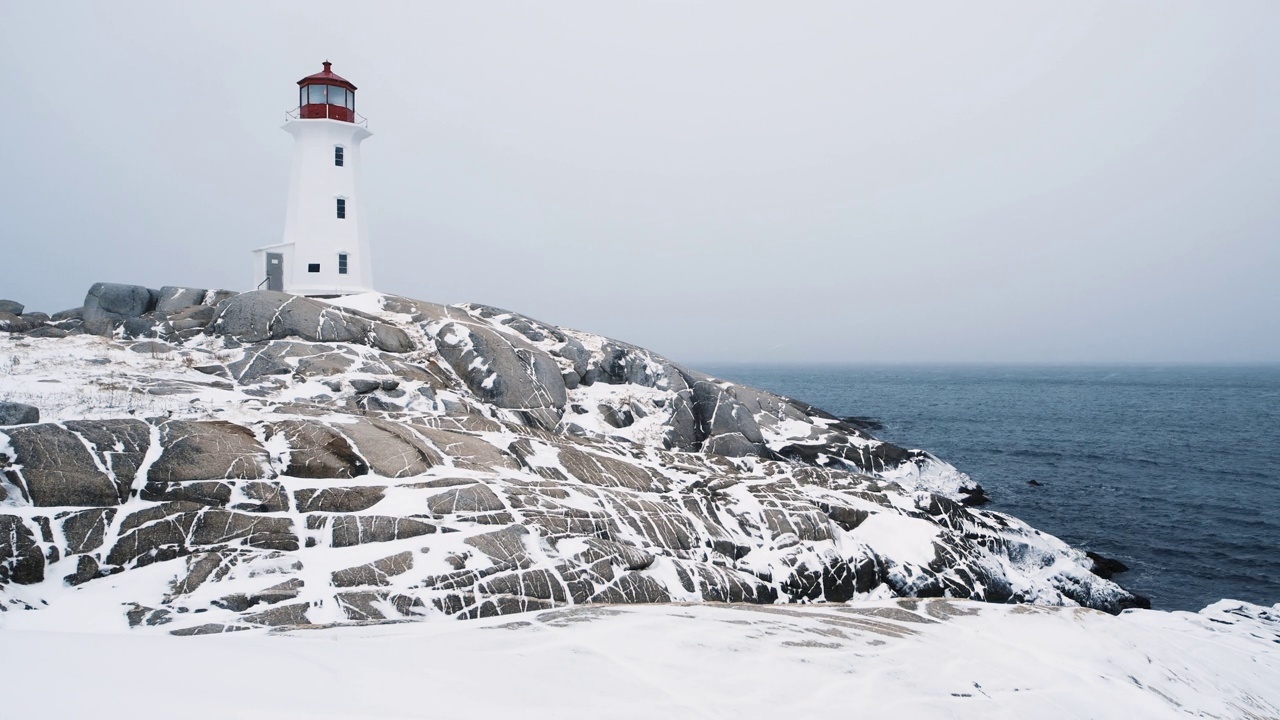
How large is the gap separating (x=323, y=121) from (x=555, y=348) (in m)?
18.1

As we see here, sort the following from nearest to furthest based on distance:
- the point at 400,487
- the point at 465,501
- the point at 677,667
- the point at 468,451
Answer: the point at 677,667 → the point at 465,501 → the point at 400,487 → the point at 468,451

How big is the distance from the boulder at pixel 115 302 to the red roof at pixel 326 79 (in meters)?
13.9

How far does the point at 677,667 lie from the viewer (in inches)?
394

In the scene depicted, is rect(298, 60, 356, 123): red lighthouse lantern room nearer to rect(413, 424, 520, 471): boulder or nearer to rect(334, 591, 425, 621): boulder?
rect(413, 424, 520, 471): boulder

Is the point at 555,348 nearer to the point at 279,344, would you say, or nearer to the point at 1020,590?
the point at 279,344

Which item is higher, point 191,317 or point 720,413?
point 191,317

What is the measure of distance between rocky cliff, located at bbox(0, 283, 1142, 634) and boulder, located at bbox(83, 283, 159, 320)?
0.10 meters

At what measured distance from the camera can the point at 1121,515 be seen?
110 ft

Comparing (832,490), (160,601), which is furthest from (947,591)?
(160,601)

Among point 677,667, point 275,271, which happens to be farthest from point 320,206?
point 677,667

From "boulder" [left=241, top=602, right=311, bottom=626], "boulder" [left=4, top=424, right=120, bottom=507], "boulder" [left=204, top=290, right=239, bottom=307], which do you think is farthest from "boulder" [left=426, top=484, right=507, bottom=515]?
"boulder" [left=204, top=290, right=239, bottom=307]

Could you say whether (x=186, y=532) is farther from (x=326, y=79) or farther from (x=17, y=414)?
(x=326, y=79)

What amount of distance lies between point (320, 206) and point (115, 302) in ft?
34.9

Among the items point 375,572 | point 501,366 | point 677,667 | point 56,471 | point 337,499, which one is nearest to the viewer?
point 677,667
